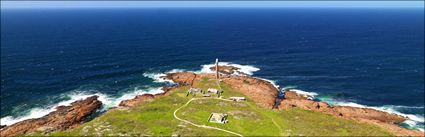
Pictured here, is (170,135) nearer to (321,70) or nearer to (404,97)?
(404,97)

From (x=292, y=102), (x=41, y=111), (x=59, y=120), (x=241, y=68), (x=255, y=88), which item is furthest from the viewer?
(x=241, y=68)

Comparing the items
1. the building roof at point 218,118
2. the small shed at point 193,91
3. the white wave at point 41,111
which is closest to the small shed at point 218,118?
the building roof at point 218,118

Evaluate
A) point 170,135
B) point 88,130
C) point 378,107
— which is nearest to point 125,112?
point 88,130

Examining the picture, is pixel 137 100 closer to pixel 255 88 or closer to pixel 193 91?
pixel 193 91

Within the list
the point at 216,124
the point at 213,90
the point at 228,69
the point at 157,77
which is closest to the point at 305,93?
the point at 213,90

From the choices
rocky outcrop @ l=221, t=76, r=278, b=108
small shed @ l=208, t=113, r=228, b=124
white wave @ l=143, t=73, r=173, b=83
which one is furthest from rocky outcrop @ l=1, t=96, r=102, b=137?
rocky outcrop @ l=221, t=76, r=278, b=108

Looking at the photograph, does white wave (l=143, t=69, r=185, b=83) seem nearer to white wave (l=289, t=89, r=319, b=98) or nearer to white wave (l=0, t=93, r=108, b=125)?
white wave (l=0, t=93, r=108, b=125)

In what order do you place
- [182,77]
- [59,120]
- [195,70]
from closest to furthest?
[59,120] < [182,77] < [195,70]
